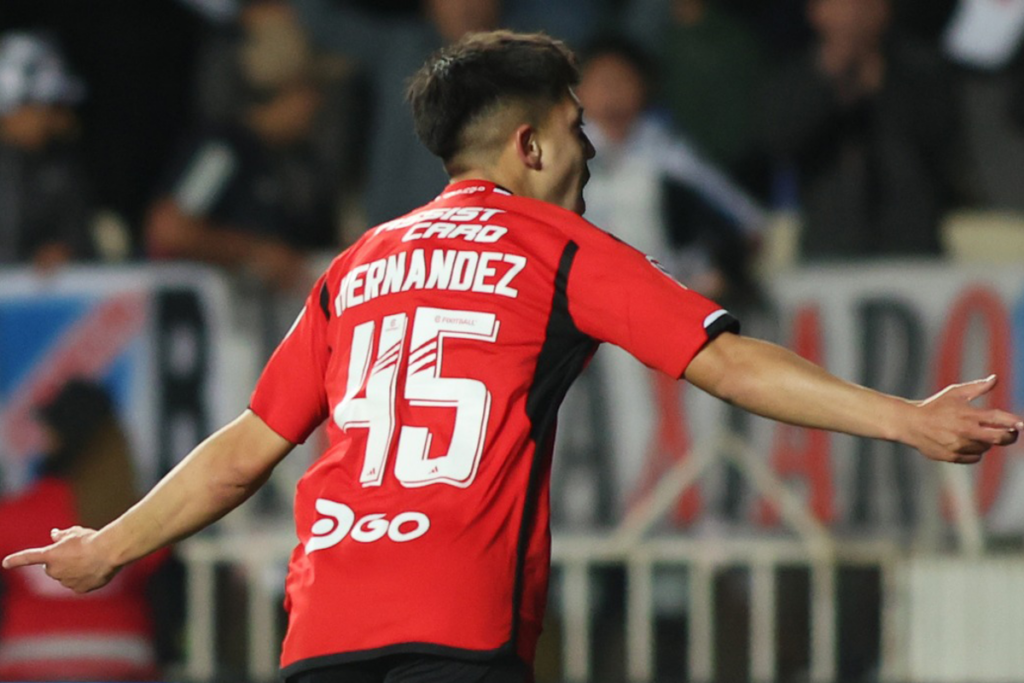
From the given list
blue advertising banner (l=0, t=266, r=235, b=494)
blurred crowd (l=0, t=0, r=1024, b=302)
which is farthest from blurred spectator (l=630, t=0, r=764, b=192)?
blue advertising banner (l=0, t=266, r=235, b=494)

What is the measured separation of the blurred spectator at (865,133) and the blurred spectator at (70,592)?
9.52 feet

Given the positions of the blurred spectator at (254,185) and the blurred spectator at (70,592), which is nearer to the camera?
the blurred spectator at (70,592)

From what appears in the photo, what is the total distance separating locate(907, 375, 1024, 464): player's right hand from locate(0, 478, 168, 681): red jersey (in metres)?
4.66

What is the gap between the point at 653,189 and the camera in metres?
7.30

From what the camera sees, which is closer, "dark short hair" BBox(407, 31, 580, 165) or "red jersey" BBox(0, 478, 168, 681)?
"dark short hair" BBox(407, 31, 580, 165)

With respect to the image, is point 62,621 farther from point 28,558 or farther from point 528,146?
point 528,146

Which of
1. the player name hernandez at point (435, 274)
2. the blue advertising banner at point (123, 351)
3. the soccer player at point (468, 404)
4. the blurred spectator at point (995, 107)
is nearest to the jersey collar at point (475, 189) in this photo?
the soccer player at point (468, 404)

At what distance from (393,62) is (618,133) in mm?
1086

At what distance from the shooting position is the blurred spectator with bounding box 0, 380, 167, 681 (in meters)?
6.90

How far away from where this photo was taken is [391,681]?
9.38ft

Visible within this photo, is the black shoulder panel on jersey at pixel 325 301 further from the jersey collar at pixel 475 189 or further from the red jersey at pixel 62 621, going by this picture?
the red jersey at pixel 62 621

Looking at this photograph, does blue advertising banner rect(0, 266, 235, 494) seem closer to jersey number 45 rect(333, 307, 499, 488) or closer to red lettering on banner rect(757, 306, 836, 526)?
red lettering on banner rect(757, 306, 836, 526)

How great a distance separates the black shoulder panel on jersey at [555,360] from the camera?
9.59 ft

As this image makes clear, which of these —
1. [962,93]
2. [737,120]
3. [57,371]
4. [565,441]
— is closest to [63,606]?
[57,371]
